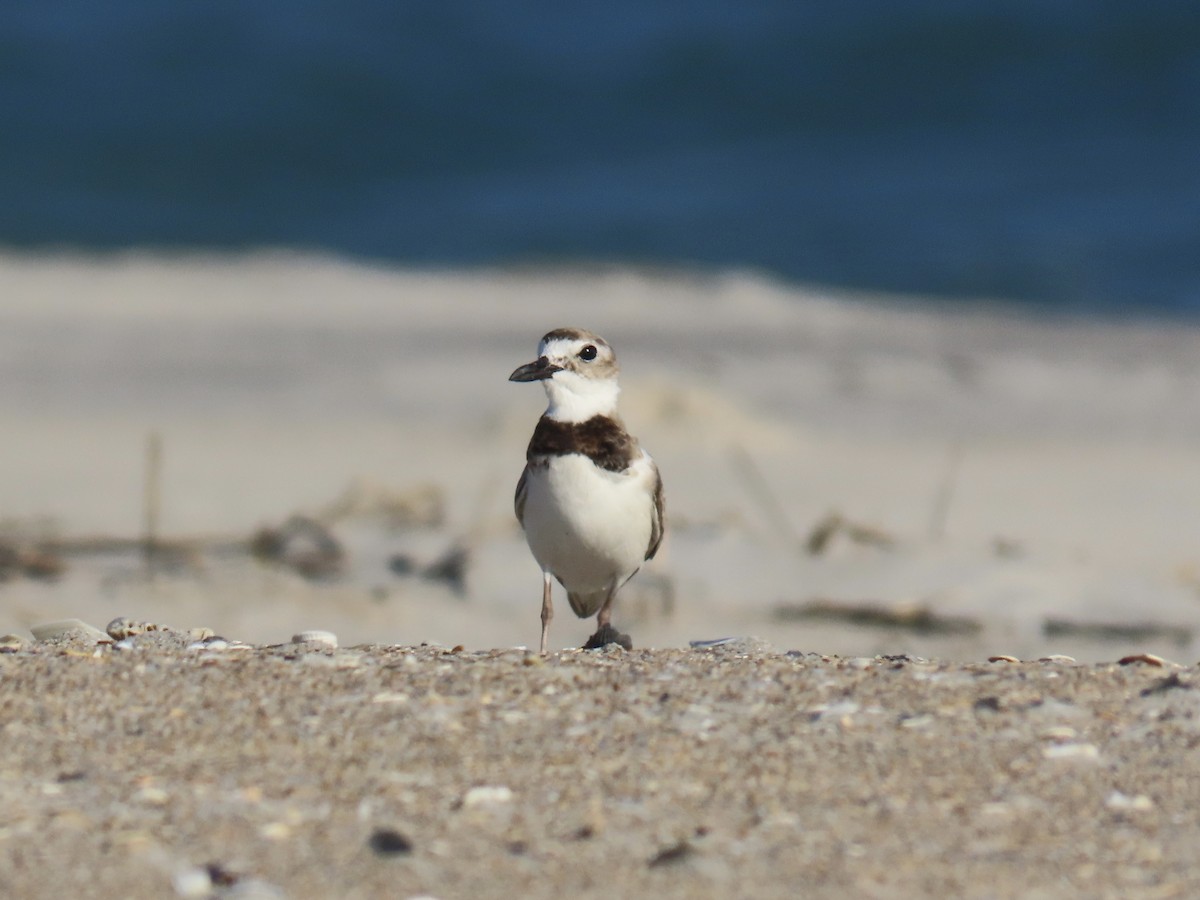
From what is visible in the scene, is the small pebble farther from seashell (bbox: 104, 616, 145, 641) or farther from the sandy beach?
seashell (bbox: 104, 616, 145, 641)

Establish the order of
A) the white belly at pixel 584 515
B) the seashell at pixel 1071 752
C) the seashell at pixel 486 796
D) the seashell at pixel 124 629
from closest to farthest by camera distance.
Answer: the seashell at pixel 486 796 < the seashell at pixel 1071 752 < the seashell at pixel 124 629 < the white belly at pixel 584 515

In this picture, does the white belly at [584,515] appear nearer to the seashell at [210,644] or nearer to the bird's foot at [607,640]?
the bird's foot at [607,640]

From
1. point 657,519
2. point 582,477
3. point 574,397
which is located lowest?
point 657,519

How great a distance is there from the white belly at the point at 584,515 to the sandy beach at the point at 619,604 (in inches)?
11.4

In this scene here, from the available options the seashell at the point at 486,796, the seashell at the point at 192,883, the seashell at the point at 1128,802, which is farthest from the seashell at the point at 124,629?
the seashell at the point at 1128,802

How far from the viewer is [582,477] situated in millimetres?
4805

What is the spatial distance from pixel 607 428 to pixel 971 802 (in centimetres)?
209

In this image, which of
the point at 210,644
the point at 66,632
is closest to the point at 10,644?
the point at 66,632

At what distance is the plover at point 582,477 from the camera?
4809 mm

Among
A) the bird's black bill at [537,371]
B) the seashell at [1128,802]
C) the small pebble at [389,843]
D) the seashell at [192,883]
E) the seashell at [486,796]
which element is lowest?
the seashell at [192,883]

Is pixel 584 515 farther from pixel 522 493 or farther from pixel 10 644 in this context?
pixel 10 644

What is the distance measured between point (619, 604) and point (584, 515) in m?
1.70

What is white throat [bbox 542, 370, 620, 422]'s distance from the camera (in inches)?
193

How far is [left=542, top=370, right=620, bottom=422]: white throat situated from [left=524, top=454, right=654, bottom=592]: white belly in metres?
0.14
